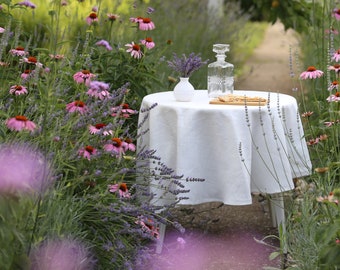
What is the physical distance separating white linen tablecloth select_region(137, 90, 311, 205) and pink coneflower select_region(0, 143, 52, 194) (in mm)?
1093

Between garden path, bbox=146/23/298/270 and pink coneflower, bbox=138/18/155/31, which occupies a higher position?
pink coneflower, bbox=138/18/155/31

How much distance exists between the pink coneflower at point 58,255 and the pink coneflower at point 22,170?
9.0 inches

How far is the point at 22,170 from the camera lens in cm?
294

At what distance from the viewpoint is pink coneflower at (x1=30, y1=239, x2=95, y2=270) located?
3.30 meters

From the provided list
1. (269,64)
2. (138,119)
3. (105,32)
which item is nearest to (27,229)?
(138,119)

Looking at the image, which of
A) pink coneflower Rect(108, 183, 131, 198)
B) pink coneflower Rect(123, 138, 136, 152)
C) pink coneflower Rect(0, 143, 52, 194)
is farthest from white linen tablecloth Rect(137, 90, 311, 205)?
pink coneflower Rect(0, 143, 52, 194)

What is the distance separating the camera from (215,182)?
4824mm

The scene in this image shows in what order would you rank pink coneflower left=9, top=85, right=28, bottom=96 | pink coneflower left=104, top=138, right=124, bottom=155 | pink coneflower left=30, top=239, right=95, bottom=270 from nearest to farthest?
pink coneflower left=30, top=239, right=95, bottom=270 → pink coneflower left=104, top=138, right=124, bottom=155 → pink coneflower left=9, top=85, right=28, bottom=96

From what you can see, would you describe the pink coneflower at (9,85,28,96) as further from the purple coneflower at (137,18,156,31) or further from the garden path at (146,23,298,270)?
the purple coneflower at (137,18,156,31)

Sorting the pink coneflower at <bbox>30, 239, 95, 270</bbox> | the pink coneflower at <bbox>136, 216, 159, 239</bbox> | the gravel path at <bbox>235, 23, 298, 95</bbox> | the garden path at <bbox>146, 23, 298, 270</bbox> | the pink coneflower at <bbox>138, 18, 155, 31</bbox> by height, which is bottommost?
the gravel path at <bbox>235, 23, 298, 95</bbox>

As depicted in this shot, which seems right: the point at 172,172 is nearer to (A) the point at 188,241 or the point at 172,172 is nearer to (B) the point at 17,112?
(A) the point at 188,241

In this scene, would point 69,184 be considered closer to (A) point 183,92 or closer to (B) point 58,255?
(B) point 58,255

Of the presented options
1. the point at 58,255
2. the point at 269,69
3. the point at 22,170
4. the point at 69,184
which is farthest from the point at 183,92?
the point at 269,69

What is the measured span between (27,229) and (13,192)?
436 millimetres
